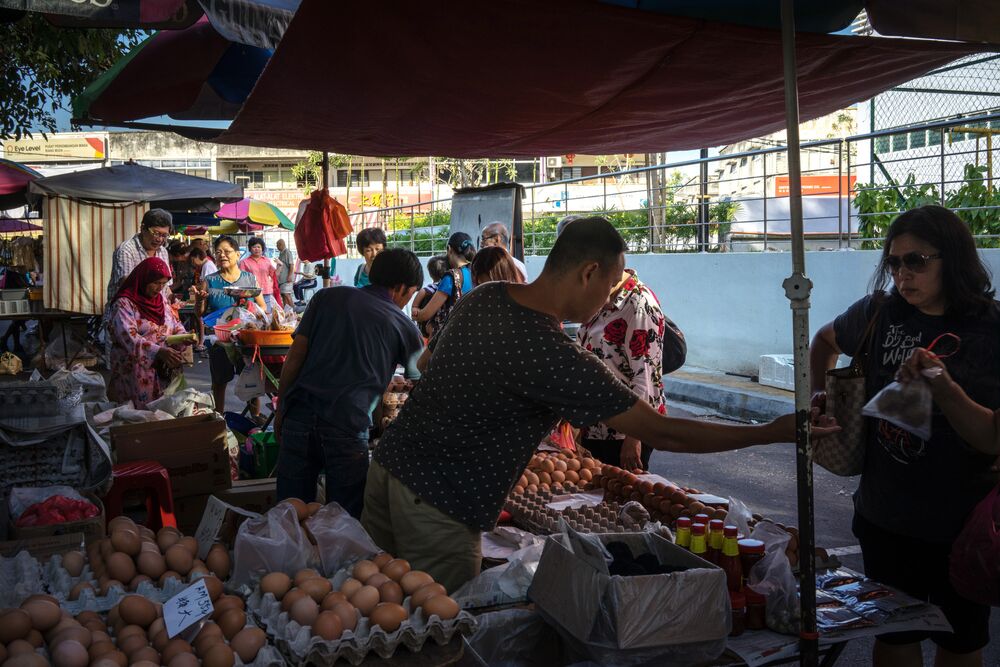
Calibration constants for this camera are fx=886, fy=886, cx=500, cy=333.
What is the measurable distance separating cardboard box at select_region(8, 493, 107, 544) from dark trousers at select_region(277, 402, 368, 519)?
1033 millimetres

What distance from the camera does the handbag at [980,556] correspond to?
262 cm

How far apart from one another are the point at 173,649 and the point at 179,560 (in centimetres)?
68

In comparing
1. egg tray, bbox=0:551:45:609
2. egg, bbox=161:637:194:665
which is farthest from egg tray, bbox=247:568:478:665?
egg tray, bbox=0:551:45:609

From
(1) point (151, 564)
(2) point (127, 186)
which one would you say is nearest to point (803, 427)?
(1) point (151, 564)

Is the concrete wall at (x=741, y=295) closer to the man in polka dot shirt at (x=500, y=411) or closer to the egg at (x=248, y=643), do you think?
the man in polka dot shirt at (x=500, y=411)

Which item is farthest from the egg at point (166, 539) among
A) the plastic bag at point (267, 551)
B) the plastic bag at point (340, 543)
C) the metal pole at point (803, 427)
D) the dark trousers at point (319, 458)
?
the metal pole at point (803, 427)

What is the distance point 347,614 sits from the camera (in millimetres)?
2564

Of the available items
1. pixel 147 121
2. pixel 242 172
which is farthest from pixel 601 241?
pixel 242 172

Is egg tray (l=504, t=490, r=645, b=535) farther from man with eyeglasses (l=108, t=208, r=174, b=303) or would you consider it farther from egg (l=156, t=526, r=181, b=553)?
man with eyeglasses (l=108, t=208, r=174, b=303)

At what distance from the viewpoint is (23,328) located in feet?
54.7

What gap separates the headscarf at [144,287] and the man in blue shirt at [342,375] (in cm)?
266

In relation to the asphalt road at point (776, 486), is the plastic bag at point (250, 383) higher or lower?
higher

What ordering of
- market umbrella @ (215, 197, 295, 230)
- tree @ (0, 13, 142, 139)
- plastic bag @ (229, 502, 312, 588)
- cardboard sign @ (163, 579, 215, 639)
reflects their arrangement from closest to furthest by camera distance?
cardboard sign @ (163, 579, 215, 639) → plastic bag @ (229, 502, 312, 588) → tree @ (0, 13, 142, 139) → market umbrella @ (215, 197, 295, 230)

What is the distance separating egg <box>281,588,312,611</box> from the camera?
2.66 m
